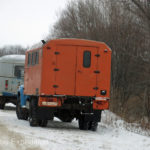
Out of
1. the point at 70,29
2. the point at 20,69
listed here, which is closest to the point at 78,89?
the point at 20,69

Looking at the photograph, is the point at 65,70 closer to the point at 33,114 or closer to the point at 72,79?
the point at 72,79

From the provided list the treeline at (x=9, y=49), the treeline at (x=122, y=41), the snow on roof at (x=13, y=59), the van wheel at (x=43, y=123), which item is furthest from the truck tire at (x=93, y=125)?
the treeline at (x=9, y=49)

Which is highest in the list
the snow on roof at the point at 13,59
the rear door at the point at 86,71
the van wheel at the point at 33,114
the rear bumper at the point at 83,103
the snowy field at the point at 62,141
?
the snow on roof at the point at 13,59

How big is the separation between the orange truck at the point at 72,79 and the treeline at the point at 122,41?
17237 mm

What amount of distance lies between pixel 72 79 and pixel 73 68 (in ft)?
1.12

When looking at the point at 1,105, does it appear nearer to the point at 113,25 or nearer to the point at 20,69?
the point at 20,69

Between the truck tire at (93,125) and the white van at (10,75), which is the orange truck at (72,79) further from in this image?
the white van at (10,75)

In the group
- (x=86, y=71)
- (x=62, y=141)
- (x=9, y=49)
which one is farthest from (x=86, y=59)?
(x=9, y=49)

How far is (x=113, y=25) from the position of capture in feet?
127

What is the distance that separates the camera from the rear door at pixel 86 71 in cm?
1656

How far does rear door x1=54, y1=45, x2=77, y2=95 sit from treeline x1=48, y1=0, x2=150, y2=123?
17574 millimetres

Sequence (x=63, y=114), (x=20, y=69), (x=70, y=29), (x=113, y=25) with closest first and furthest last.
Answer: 1. (x=63, y=114)
2. (x=20, y=69)
3. (x=113, y=25)
4. (x=70, y=29)

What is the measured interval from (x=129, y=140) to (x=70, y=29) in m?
37.0

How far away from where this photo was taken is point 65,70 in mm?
16484
